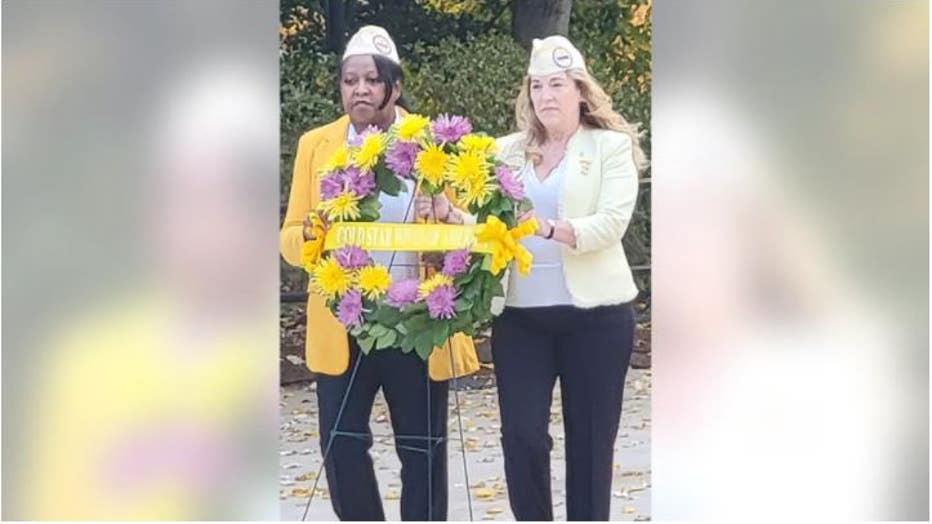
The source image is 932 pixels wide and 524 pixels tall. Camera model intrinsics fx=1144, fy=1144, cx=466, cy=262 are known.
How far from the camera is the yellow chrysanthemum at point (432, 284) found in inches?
115

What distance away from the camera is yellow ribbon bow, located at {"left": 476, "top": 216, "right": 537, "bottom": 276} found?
289cm

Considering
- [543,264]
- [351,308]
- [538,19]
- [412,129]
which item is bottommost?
[351,308]

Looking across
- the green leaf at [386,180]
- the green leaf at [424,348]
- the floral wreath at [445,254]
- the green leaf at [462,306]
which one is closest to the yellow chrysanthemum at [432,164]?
the floral wreath at [445,254]

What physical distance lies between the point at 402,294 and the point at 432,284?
0.08 m

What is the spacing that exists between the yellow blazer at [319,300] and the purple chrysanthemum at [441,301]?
0.30 meters

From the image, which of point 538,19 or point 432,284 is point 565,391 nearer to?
point 432,284

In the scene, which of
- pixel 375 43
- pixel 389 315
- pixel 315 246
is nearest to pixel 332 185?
Answer: pixel 315 246

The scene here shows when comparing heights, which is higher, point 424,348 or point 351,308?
point 351,308

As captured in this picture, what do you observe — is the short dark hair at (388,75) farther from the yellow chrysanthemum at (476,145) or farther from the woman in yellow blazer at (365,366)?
the yellow chrysanthemum at (476,145)

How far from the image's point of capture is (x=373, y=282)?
295 cm
